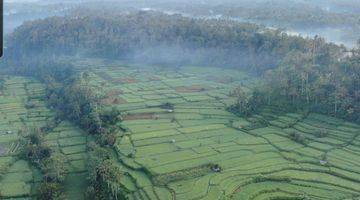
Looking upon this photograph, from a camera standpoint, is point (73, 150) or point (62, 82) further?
point (62, 82)

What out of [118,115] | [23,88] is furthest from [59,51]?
[118,115]

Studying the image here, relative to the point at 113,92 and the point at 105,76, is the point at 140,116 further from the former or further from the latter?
the point at 105,76

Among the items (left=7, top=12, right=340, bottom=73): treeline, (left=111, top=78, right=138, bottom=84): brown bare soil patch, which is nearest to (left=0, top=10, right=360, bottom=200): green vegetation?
(left=111, top=78, right=138, bottom=84): brown bare soil patch

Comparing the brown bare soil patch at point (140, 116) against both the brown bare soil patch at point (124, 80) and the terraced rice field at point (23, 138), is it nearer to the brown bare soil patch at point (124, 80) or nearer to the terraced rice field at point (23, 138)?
the terraced rice field at point (23, 138)

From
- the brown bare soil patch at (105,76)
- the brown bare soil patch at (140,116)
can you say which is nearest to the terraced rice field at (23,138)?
the brown bare soil patch at (140,116)

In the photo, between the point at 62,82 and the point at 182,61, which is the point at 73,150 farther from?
the point at 182,61

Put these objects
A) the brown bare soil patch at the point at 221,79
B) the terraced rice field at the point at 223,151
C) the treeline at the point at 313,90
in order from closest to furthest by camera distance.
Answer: the terraced rice field at the point at 223,151 → the treeline at the point at 313,90 → the brown bare soil patch at the point at 221,79

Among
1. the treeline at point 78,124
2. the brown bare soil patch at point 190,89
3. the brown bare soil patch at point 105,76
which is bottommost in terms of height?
the treeline at point 78,124

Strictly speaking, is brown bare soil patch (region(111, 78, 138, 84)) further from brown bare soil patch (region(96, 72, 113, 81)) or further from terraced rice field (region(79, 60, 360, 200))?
terraced rice field (region(79, 60, 360, 200))
